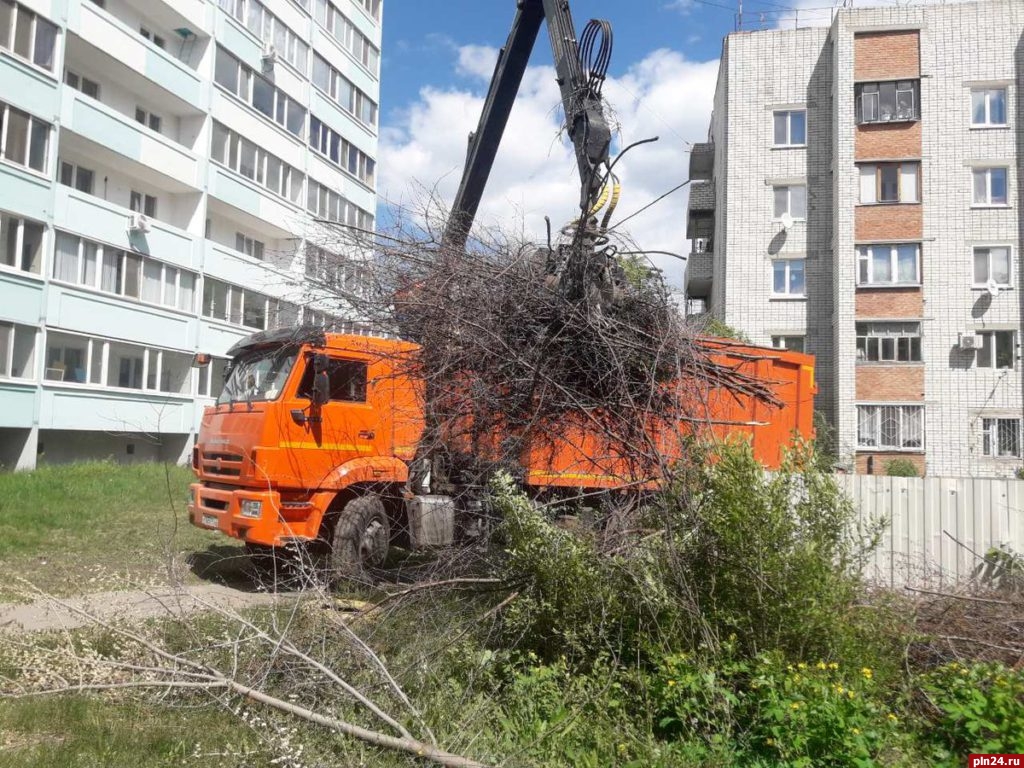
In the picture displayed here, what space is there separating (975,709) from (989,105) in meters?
26.0

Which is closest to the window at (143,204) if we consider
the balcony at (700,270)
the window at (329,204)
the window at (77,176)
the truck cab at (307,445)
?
the window at (77,176)

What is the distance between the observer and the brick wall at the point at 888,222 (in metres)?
24.2

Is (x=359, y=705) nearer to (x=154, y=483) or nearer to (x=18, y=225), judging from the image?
(x=154, y=483)

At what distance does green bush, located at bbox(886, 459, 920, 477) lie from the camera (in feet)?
72.2

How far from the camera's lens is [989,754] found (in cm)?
384

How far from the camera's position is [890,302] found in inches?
945

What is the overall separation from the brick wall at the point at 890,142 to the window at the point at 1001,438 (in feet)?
27.5

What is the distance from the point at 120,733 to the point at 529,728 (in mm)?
2357

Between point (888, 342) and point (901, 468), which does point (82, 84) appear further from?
point (901, 468)

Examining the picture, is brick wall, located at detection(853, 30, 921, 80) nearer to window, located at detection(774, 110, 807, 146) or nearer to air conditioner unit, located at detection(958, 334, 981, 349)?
window, located at detection(774, 110, 807, 146)

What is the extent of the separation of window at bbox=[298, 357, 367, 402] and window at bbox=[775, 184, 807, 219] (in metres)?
20.3

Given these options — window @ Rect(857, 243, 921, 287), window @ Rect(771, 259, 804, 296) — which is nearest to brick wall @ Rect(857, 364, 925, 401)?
window @ Rect(857, 243, 921, 287)

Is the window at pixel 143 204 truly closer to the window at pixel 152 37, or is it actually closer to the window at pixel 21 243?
the window at pixel 152 37

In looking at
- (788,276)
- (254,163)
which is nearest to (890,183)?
(788,276)
